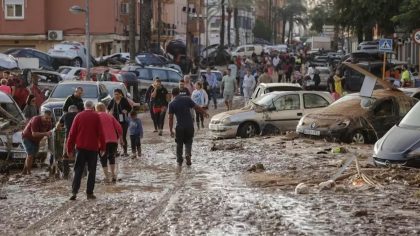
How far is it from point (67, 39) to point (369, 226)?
51848 millimetres

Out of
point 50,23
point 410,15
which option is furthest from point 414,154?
point 50,23

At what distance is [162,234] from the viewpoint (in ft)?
33.6

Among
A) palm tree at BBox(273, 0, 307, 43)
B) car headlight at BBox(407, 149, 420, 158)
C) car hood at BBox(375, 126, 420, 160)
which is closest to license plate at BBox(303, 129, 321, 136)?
car hood at BBox(375, 126, 420, 160)

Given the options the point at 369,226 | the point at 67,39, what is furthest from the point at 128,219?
the point at 67,39

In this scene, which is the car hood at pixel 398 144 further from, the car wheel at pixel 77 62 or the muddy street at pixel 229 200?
the car wheel at pixel 77 62

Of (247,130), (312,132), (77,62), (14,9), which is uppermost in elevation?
(14,9)

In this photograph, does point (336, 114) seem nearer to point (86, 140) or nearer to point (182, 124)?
point (182, 124)

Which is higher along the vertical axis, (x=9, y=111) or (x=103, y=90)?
(x=103, y=90)

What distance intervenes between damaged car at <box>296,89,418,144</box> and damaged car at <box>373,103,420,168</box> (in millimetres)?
4961

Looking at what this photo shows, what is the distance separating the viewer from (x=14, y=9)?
61.2 metres

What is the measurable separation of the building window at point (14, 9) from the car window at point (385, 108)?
141 feet

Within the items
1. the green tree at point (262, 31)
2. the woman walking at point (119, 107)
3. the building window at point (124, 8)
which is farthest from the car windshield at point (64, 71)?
the green tree at point (262, 31)

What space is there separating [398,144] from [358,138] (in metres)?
5.87

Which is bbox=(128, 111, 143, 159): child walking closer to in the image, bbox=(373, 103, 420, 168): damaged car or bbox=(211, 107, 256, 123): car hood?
bbox=(211, 107, 256, 123): car hood
